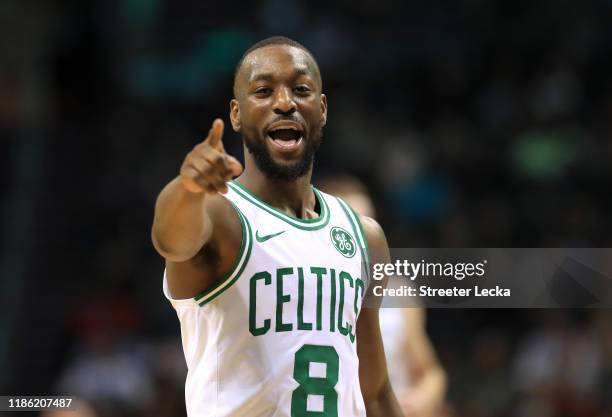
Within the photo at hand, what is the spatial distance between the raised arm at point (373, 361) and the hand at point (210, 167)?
4.34 feet

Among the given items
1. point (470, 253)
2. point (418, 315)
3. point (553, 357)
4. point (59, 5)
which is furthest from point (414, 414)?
point (59, 5)

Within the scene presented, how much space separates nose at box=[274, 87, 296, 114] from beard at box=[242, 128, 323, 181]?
153mm

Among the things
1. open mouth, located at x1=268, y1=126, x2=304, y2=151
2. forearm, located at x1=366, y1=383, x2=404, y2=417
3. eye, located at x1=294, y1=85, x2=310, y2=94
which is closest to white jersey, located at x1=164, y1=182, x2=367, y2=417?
open mouth, located at x1=268, y1=126, x2=304, y2=151

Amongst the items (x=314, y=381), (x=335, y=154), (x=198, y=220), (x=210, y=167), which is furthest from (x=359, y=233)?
(x=335, y=154)

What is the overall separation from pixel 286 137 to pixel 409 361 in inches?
144

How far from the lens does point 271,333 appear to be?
4.02 metres

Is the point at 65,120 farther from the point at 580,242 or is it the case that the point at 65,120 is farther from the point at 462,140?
the point at 580,242

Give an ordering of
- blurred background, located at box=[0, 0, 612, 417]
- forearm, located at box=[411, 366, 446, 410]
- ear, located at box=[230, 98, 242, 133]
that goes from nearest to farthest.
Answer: ear, located at box=[230, 98, 242, 133], forearm, located at box=[411, 366, 446, 410], blurred background, located at box=[0, 0, 612, 417]

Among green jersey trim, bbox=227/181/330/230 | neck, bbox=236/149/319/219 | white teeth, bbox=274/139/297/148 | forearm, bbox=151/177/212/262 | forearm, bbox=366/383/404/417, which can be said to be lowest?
forearm, bbox=366/383/404/417

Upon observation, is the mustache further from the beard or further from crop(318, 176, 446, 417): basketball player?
crop(318, 176, 446, 417): basketball player

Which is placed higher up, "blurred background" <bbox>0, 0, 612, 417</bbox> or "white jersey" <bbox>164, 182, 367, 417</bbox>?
"blurred background" <bbox>0, 0, 612, 417</bbox>

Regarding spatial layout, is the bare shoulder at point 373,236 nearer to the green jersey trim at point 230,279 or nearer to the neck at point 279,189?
the neck at point 279,189

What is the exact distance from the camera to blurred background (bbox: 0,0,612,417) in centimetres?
946

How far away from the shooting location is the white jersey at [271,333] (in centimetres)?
400
